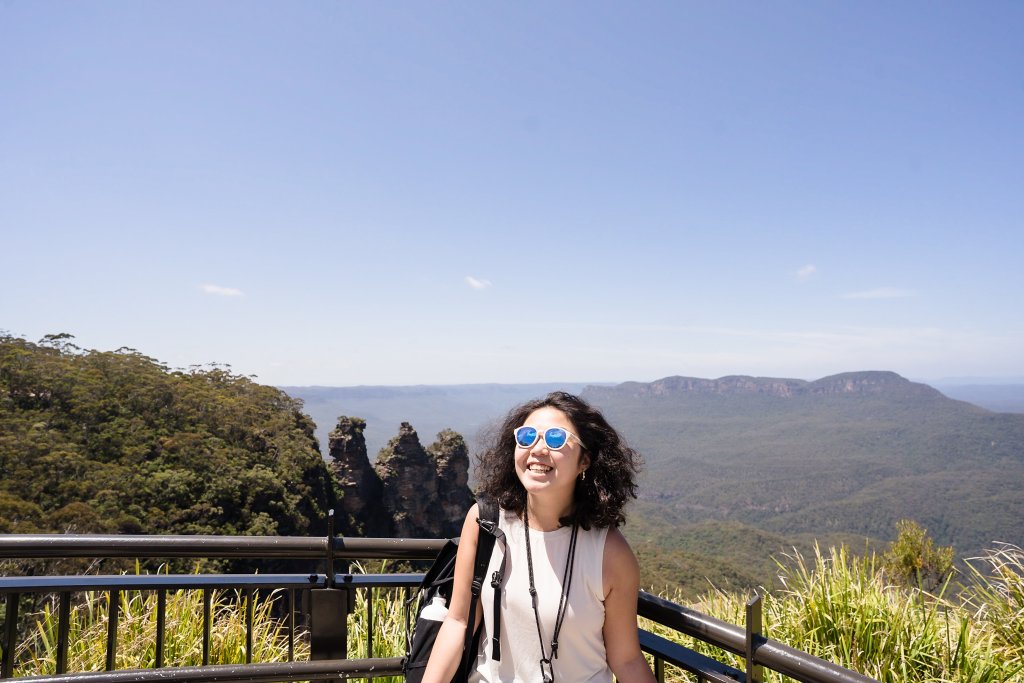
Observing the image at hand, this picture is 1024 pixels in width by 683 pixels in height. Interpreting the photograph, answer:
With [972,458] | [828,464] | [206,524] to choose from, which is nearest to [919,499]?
[828,464]

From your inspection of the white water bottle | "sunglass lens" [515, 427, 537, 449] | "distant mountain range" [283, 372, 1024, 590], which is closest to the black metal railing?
the white water bottle

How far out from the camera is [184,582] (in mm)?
2076

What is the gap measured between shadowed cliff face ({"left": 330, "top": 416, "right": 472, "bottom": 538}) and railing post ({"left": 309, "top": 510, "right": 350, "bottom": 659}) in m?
32.2

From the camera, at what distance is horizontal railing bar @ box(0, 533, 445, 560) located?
1.89 meters

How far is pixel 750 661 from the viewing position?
57.9 inches

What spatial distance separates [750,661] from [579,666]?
46cm

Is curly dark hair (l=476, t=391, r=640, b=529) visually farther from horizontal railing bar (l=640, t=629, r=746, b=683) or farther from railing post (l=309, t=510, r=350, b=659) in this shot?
railing post (l=309, t=510, r=350, b=659)

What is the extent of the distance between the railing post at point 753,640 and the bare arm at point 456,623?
2.43 feet

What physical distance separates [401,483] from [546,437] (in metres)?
37.5

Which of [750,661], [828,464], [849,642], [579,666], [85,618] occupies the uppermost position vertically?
[750,661]

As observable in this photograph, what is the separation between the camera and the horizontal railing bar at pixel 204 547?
6.22ft

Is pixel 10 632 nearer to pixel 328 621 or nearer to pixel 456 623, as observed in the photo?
pixel 328 621

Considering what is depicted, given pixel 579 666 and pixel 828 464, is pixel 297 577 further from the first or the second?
pixel 828 464

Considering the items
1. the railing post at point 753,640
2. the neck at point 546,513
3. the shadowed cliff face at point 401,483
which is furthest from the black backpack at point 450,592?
the shadowed cliff face at point 401,483
